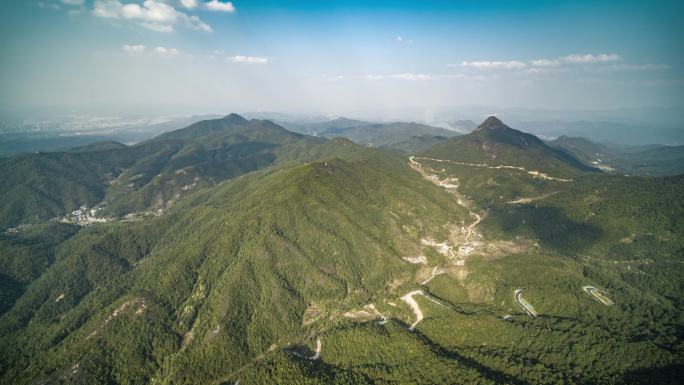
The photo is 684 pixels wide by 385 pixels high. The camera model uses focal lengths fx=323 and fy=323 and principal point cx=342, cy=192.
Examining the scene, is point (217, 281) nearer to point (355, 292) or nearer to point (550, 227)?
point (355, 292)

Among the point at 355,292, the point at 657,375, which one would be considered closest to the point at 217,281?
the point at 355,292

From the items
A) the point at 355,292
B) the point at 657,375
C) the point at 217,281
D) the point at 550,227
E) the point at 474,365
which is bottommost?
the point at 355,292

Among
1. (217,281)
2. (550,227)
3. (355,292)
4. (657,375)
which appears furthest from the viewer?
(550,227)

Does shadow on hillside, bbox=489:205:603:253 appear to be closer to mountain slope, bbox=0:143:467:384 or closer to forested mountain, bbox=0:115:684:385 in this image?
forested mountain, bbox=0:115:684:385

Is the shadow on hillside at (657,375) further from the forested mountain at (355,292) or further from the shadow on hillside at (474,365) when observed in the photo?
the shadow on hillside at (474,365)

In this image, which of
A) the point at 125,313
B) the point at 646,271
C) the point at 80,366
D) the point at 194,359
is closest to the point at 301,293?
the point at 194,359

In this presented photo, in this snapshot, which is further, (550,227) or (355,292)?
(550,227)

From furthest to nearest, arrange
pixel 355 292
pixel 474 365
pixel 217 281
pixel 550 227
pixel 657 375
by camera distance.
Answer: pixel 550 227 < pixel 355 292 < pixel 217 281 < pixel 474 365 < pixel 657 375

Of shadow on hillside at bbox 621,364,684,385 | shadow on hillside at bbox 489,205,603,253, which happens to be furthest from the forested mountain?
shadow on hillside at bbox 489,205,603,253
